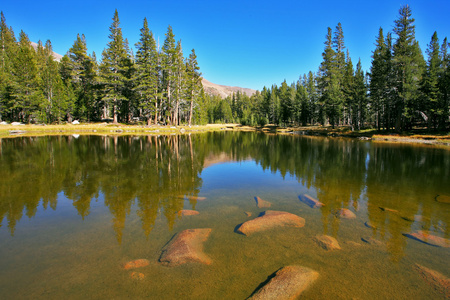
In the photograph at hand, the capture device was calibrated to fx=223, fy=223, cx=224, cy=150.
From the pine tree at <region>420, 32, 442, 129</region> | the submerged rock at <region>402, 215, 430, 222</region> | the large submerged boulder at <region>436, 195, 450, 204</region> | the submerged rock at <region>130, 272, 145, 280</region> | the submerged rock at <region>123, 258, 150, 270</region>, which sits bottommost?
the submerged rock at <region>402, 215, 430, 222</region>

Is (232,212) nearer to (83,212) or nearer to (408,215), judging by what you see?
(83,212)

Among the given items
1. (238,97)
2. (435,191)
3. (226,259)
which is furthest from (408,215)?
(238,97)

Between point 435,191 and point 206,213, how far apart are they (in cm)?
1112

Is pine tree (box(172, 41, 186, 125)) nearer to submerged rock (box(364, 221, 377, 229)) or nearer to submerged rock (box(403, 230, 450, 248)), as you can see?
submerged rock (box(364, 221, 377, 229))

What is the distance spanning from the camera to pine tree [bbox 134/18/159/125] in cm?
5012

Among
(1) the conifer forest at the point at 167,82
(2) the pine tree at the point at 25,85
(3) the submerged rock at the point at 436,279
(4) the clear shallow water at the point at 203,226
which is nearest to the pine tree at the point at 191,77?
(1) the conifer forest at the point at 167,82

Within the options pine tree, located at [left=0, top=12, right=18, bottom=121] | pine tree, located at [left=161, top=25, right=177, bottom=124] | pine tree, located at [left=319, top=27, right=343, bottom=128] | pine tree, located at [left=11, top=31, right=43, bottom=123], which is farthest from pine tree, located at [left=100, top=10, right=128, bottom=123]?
pine tree, located at [left=319, top=27, right=343, bottom=128]

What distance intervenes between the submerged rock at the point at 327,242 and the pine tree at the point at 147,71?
49.1m

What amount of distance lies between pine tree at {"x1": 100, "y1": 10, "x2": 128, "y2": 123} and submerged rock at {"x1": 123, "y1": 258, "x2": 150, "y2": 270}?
5036 centimetres

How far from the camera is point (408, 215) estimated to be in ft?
25.4

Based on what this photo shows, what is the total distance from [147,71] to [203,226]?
2066 inches

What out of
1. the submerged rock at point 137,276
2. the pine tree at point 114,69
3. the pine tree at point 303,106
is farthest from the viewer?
the pine tree at point 303,106

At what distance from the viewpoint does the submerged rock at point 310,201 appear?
8.64 meters

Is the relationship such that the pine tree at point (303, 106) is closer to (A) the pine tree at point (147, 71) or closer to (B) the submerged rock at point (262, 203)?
(A) the pine tree at point (147, 71)
